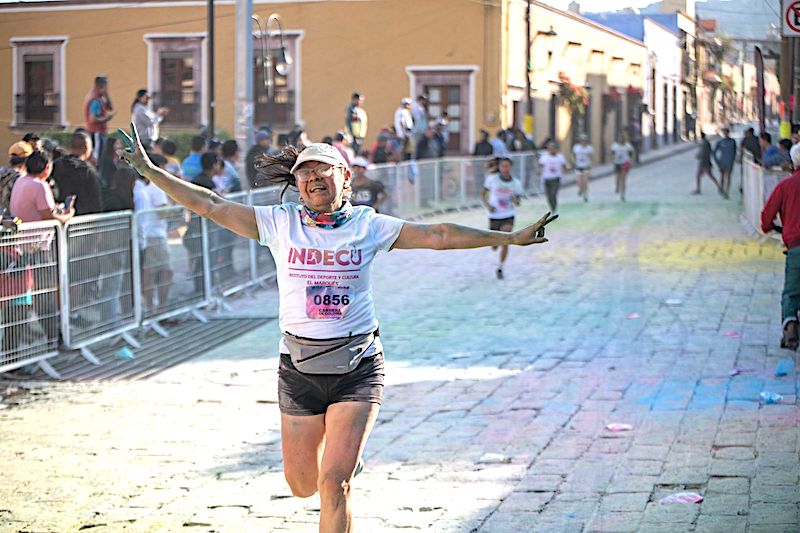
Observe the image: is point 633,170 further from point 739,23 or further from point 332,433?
point 332,433

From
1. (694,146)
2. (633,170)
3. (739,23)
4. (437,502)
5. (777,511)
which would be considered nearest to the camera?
(777,511)

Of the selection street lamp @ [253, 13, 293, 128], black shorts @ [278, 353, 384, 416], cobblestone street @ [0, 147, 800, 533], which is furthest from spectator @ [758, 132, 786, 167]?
black shorts @ [278, 353, 384, 416]

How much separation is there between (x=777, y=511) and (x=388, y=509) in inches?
77.6

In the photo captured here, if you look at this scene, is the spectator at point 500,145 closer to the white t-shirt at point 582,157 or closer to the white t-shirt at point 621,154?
the white t-shirt at point 582,157

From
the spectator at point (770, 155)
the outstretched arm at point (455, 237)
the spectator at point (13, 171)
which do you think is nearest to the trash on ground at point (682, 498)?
the outstretched arm at point (455, 237)

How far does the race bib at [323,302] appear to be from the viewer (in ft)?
17.3

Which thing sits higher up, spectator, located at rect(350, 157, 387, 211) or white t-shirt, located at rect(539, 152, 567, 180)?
white t-shirt, located at rect(539, 152, 567, 180)

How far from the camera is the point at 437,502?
6.73m

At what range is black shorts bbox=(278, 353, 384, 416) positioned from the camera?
525 centimetres

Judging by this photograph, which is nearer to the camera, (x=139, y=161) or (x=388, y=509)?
(x=139, y=161)

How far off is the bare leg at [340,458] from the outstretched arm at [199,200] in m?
0.86

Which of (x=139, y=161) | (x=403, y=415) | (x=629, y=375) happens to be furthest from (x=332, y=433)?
(x=629, y=375)

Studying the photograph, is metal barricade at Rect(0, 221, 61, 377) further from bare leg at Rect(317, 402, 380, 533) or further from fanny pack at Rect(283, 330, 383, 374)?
bare leg at Rect(317, 402, 380, 533)

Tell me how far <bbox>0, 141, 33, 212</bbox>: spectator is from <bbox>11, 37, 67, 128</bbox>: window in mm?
27639
